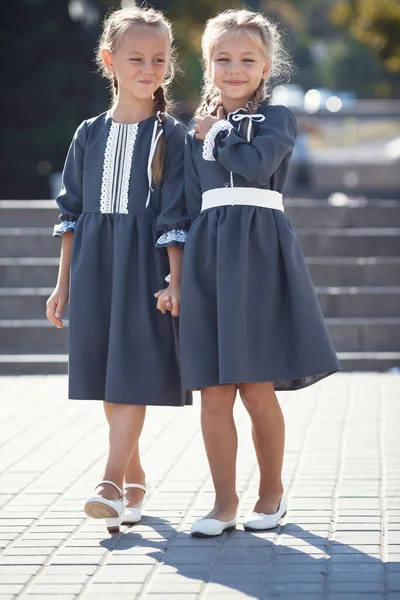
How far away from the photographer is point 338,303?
10.3 meters

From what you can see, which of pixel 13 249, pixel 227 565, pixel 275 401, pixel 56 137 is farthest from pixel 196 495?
pixel 56 137

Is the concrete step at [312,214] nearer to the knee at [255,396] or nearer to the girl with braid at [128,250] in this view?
the girl with braid at [128,250]

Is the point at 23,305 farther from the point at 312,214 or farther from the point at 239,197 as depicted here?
the point at 239,197

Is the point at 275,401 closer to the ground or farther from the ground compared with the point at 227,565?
farther from the ground

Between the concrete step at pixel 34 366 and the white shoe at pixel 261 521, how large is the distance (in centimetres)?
477

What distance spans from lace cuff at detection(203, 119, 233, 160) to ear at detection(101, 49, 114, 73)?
1.87 feet

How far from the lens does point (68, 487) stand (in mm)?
5605

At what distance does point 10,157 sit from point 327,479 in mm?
15326

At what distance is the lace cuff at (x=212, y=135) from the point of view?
463 centimetres

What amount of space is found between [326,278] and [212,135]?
244 inches

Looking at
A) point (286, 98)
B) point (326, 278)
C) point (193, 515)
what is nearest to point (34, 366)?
point (326, 278)

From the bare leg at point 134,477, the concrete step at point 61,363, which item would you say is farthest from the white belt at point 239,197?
the concrete step at point 61,363

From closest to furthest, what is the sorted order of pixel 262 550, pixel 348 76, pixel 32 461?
pixel 262 550 → pixel 32 461 → pixel 348 76

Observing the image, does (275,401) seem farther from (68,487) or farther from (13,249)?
(13,249)
